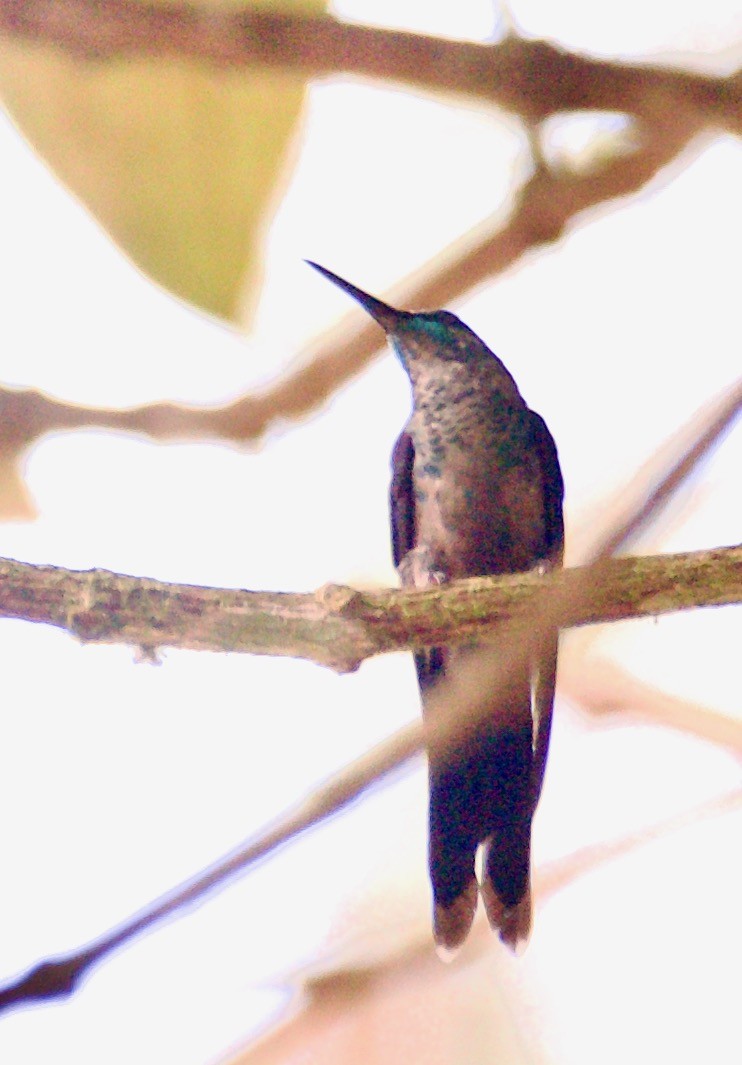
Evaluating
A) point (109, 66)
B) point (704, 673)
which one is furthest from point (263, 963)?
point (109, 66)

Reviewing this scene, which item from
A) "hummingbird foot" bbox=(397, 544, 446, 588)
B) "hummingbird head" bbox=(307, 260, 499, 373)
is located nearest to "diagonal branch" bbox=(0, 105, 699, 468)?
"hummingbird head" bbox=(307, 260, 499, 373)

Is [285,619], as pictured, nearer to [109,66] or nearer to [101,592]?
[101,592]

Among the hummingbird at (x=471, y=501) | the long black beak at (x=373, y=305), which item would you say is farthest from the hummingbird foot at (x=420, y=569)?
the long black beak at (x=373, y=305)

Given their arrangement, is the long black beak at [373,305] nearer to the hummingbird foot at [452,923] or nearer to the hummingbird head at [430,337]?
the hummingbird head at [430,337]

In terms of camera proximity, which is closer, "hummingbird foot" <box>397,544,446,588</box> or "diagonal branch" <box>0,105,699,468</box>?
"diagonal branch" <box>0,105,699,468</box>

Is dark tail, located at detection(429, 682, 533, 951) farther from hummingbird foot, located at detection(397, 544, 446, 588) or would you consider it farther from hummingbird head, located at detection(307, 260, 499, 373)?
hummingbird head, located at detection(307, 260, 499, 373)

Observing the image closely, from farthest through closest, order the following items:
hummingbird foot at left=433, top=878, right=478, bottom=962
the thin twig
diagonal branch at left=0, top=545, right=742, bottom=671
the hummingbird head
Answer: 1. the hummingbird head
2. hummingbird foot at left=433, top=878, right=478, bottom=962
3. the thin twig
4. diagonal branch at left=0, top=545, right=742, bottom=671

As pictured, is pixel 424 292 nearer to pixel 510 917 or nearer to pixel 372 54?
pixel 372 54

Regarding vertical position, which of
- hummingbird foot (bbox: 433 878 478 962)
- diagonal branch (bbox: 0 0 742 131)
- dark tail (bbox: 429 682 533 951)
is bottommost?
hummingbird foot (bbox: 433 878 478 962)
